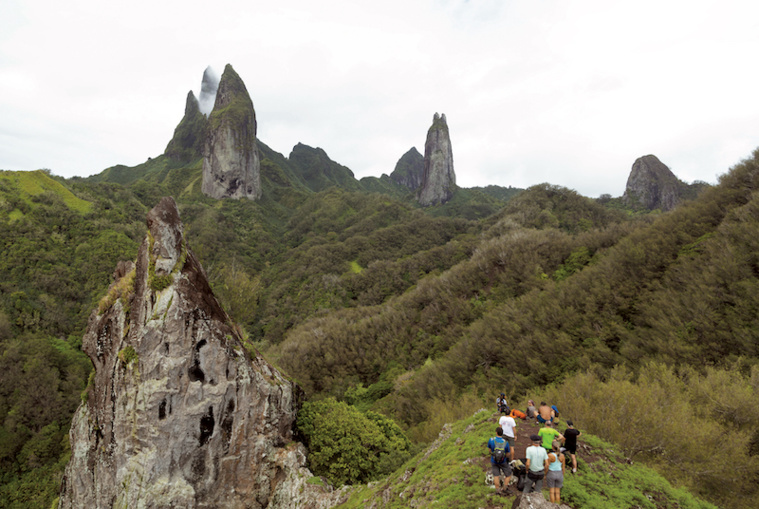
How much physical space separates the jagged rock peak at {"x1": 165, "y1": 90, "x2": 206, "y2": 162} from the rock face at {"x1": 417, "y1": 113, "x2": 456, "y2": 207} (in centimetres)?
13286

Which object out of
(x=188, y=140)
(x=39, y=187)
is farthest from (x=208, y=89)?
(x=39, y=187)

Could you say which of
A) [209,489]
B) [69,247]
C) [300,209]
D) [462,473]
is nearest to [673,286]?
[462,473]

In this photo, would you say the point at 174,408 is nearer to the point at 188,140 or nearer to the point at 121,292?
the point at 121,292

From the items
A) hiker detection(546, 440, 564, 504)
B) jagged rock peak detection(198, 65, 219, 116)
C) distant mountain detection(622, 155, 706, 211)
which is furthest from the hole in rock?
jagged rock peak detection(198, 65, 219, 116)

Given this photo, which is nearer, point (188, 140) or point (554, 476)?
point (554, 476)

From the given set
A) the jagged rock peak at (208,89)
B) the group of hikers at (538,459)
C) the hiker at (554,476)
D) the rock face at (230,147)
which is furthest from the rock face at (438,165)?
the hiker at (554,476)

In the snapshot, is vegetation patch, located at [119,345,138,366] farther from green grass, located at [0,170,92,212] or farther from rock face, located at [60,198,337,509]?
green grass, located at [0,170,92,212]

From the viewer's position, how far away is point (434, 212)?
15800 centimetres

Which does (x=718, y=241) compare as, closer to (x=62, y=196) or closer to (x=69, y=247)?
(x=69, y=247)

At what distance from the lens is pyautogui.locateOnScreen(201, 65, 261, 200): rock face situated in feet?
397

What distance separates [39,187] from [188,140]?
128 m

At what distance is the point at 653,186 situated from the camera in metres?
108

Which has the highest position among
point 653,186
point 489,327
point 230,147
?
point 230,147

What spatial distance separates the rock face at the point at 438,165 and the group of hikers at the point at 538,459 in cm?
16748
